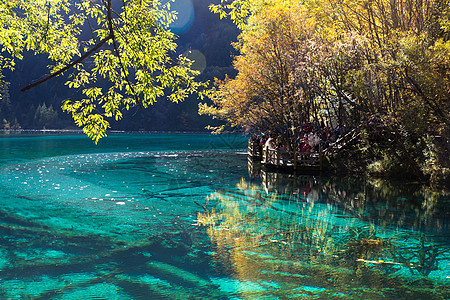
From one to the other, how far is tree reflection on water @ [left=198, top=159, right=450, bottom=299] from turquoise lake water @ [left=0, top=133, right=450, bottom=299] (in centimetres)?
3

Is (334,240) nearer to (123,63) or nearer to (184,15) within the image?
(123,63)

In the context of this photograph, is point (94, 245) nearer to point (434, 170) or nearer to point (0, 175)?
point (434, 170)

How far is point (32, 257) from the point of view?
28.1 feet

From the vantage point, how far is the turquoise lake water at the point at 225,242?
701 centimetres

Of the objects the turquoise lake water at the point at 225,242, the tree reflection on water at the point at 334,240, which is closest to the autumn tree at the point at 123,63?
the turquoise lake water at the point at 225,242

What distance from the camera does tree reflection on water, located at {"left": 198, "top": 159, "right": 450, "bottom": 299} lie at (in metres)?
7.15

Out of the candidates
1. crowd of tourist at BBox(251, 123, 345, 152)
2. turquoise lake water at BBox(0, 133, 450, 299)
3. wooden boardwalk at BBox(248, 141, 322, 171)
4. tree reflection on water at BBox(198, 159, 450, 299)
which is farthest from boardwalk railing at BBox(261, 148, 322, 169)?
tree reflection on water at BBox(198, 159, 450, 299)

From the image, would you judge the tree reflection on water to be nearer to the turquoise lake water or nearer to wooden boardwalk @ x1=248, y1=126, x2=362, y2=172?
the turquoise lake water

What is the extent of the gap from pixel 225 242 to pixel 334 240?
9.15 ft

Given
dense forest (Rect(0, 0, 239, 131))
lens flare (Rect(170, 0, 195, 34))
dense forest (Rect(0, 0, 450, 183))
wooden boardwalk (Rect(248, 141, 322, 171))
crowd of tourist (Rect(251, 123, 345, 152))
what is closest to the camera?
dense forest (Rect(0, 0, 450, 183))

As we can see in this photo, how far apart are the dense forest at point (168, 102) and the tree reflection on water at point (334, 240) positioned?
324 feet

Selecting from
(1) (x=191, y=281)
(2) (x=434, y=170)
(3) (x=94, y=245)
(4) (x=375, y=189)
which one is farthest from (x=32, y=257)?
(2) (x=434, y=170)

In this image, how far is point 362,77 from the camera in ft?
57.1

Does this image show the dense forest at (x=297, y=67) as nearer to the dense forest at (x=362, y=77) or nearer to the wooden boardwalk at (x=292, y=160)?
the dense forest at (x=362, y=77)
